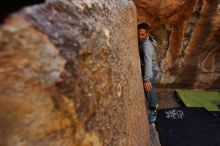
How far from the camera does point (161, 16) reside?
14.9ft

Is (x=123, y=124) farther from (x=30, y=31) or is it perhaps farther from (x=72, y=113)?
(x=30, y=31)

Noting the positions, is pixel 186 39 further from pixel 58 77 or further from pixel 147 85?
pixel 58 77

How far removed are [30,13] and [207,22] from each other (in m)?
4.13

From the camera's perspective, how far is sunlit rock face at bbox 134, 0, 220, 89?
443 centimetres

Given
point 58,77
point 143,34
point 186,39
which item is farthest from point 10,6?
point 186,39

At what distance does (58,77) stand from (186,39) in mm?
4184

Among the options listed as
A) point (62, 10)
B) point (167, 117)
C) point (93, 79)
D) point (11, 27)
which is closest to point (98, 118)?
point (93, 79)

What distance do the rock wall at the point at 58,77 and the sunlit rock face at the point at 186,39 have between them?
10.2 ft

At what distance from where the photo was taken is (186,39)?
4.91 metres

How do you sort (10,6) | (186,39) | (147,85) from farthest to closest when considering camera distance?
1. (186,39)
2. (147,85)
3. (10,6)

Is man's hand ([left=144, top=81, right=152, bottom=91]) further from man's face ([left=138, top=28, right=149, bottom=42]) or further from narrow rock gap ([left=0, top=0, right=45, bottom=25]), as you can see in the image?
narrow rock gap ([left=0, top=0, right=45, bottom=25])

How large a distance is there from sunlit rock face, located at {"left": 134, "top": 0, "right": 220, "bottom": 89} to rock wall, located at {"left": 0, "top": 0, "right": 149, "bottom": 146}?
3122 millimetres

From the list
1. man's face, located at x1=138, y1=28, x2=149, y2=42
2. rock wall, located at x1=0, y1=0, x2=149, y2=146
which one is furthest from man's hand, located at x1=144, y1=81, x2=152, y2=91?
rock wall, located at x1=0, y1=0, x2=149, y2=146

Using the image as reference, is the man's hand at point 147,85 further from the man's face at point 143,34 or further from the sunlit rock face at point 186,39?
the sunlit rock face at point 186,39
